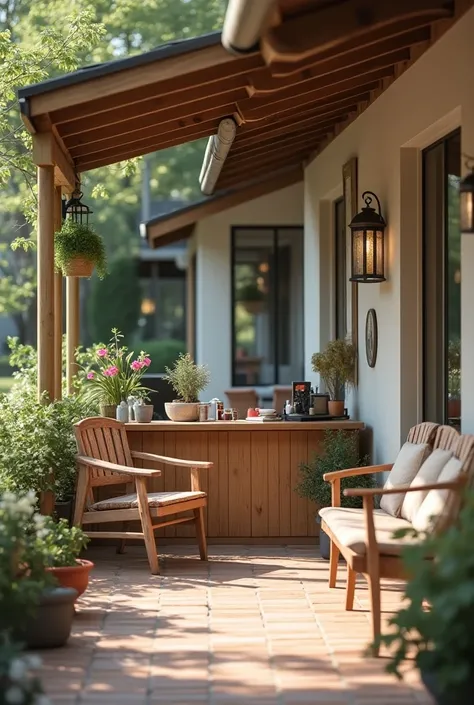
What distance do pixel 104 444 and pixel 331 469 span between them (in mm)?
1504

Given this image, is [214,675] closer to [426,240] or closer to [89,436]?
[89,436]

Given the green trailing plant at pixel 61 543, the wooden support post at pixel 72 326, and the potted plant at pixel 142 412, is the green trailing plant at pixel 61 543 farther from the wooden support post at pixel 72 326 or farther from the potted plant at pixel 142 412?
the wooden support post at pixel 72 326

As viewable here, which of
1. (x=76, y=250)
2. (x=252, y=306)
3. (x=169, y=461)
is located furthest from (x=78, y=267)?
(x=252, y=306)

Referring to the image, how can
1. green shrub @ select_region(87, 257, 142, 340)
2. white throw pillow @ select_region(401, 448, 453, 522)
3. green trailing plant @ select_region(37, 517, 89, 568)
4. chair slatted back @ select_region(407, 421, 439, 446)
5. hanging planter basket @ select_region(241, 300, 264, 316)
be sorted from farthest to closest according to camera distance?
green shrub @ select_region(87, 257, 142, 340), hanging planter basket @ select_region(241, 300, 264, 316), chair slatted back @ select_region(407, 421, 439, 446), white throw pillow @ select_region(401, 448, 453, 522), green trailing plant @ select_region(37, 517, 89, 568)

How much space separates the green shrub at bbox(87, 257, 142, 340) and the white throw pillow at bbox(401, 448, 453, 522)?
20.4 m

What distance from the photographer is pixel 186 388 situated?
8.09 metres

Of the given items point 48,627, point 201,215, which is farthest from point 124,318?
point 48,627

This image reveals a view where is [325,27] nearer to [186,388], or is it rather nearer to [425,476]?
[425,476]

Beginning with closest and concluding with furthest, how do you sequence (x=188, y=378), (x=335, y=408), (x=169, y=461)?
(x=169, y=461) → (x=188, y=378) → (x=335, y=408)

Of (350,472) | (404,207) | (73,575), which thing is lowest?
(73,575)

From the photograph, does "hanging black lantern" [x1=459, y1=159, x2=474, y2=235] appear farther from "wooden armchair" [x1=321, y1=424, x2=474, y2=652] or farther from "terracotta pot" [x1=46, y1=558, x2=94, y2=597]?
"terracotta pot" [x1=46, y1=558, x2=94, y2=597]

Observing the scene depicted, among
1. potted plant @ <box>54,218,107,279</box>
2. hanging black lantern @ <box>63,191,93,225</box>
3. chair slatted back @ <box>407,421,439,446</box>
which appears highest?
hanging black lantern @ <box>63,191,93,225</box>

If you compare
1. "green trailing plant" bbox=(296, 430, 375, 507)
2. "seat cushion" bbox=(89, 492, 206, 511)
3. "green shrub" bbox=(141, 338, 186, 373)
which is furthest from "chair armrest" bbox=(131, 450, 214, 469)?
"green shrub" bbox=(141, 338, 186, 373)

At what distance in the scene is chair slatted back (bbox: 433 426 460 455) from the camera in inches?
223
